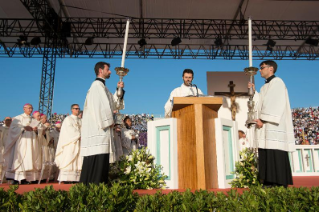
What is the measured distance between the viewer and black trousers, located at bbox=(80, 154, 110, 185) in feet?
12.4

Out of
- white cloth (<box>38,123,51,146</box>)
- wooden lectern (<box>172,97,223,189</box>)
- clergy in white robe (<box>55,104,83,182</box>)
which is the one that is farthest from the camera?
white cloth (<box>38,123,51,146</box>)

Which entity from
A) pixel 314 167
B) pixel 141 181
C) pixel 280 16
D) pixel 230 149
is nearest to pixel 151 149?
pixel 141 181

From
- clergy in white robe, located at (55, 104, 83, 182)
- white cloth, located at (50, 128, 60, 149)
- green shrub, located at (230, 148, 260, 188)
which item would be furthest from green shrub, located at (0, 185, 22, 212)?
white cloth, located at (50, 128, 60, 149)

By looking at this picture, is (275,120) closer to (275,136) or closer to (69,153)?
(275,136)

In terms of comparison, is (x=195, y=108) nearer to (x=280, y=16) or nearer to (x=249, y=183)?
(x=249, y=183)

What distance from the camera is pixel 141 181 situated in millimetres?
4125

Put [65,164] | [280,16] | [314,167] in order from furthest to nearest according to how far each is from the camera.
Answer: [280,16], [314,167], [65,164]

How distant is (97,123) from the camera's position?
3.85 meters

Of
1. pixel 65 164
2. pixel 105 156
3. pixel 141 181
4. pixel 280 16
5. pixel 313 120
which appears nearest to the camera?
pixel 105 156

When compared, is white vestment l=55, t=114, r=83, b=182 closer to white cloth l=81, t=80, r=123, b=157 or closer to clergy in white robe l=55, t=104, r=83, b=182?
clergy in white robe l=55, t=104, r=83, b=182

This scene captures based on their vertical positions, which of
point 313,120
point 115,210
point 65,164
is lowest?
point 115,210

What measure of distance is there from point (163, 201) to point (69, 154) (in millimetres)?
5208

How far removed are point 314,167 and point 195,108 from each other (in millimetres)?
6877

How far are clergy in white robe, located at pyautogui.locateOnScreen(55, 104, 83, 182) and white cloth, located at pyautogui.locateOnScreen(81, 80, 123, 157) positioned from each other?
333 centimetres
